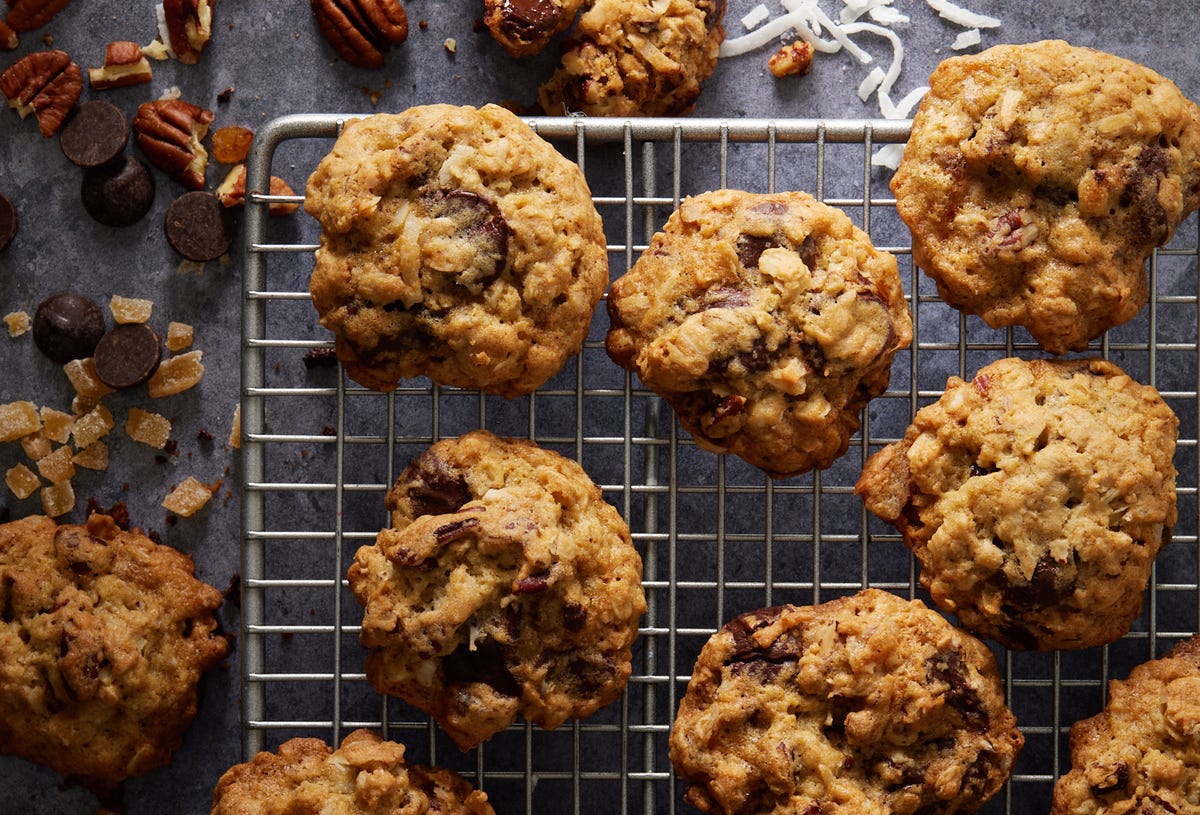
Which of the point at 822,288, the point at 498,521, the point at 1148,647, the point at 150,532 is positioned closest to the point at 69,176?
the point at 150,532

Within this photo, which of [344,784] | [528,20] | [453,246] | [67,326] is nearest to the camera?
[453,246]

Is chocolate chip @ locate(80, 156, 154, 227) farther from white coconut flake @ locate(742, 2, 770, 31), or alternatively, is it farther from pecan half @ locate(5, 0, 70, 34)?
white coconut flake @ locate(742, 2, 770, 31)

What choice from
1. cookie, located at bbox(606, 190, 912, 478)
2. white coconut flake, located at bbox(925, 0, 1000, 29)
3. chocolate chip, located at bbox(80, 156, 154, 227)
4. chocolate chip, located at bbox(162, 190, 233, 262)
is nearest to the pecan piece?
chocolate chip, located at bbox(80, 156, 154, 227)

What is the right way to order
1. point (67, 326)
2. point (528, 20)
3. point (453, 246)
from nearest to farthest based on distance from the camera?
point (453, 246)
point (528, 20)
point (67, 326)

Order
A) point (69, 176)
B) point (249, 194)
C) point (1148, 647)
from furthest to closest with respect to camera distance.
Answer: point (69, 176) → point (1148, 647) → point (249, 194)

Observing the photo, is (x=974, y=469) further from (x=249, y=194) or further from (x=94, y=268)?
(x=94, y=268)

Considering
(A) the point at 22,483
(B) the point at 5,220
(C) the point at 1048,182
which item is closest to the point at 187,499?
(A) the point at 22,483

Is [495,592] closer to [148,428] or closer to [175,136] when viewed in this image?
[148,428]
